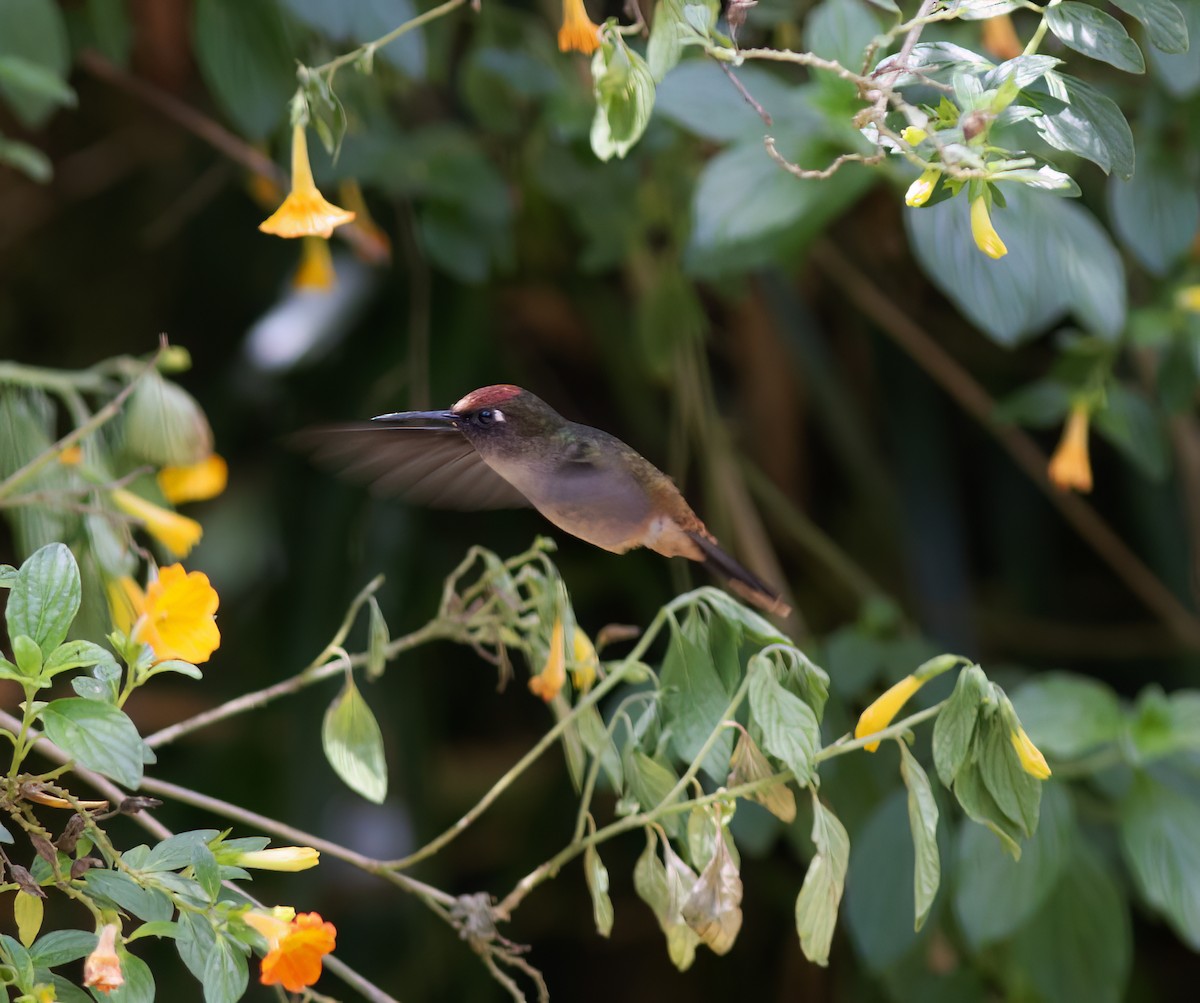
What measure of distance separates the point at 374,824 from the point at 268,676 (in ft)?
0.84

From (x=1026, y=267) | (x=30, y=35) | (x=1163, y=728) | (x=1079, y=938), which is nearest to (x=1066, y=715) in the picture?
(x=1163, y=728)

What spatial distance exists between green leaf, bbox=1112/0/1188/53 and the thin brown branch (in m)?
0.98

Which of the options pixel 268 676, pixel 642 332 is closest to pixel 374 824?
pixel 268 676

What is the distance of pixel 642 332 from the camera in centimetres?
136

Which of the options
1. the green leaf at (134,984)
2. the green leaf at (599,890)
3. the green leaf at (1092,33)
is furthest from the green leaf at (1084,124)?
the green leaf at (134,984)

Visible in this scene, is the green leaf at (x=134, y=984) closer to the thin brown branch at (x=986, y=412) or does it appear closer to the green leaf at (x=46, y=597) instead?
the green leaf at (x=46, y=597)

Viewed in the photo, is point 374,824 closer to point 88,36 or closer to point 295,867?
point 88,36

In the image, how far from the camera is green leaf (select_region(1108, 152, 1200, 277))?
1.03 meters

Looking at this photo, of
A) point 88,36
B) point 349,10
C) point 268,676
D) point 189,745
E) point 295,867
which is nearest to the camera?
point 295,867

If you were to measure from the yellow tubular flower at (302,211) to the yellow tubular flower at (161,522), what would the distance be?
29 cm

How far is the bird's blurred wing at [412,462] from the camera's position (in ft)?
2.13

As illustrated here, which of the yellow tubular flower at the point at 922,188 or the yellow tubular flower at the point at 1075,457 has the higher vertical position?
the yellow tubular flower at the point at 922,188

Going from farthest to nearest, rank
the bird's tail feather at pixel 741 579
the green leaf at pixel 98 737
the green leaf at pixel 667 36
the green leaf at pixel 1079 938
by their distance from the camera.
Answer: the green leaf at pixel 1079 938
the bird's tail feather at pixel 741 579
the green leaf at pixel 667 36
the green leaf at pixel 98 737

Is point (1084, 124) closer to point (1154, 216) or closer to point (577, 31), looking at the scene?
point (577, 31)
